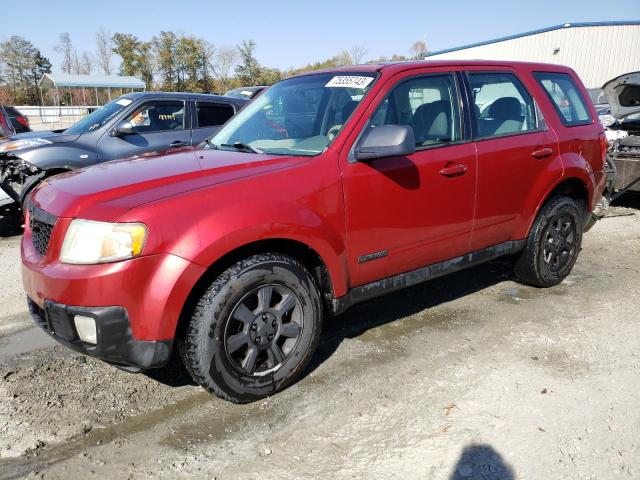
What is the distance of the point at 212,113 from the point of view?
25.6 ft

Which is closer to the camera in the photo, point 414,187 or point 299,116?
point 414,187

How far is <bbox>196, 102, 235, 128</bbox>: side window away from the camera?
771cm

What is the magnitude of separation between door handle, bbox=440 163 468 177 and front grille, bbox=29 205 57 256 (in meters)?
2.37

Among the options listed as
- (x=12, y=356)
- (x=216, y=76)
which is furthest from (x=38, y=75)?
(x=12, y=356)

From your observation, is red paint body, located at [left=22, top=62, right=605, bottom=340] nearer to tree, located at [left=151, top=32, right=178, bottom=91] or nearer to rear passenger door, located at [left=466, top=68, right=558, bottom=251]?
rear passenger door, located at [left=466, top=68, right=558, bottom=251]

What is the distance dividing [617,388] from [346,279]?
1684 millimetres

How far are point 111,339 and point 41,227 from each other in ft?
2.79

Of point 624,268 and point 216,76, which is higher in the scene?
point 216,76

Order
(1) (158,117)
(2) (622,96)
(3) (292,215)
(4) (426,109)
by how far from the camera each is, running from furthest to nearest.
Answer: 1. (2) (622,96)
2. (1) (158,117)
3. (4) (426,109)
4. (3) (292,215)

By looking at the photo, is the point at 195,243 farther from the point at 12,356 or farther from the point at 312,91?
the point at 12,356

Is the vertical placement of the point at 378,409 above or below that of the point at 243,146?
below

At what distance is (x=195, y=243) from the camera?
2.49 metres

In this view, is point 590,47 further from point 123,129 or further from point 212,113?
point 123,129

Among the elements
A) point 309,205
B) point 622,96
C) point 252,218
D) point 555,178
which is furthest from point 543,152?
point 622,96
